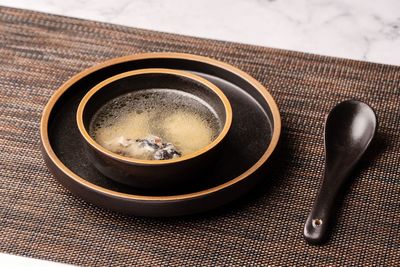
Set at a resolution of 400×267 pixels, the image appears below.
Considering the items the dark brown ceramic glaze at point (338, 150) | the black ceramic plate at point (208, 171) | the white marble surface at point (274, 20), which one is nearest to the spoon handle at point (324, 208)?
the dark brown ceramic glaze at point (338, 150)

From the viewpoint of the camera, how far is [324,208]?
1141 millimetres

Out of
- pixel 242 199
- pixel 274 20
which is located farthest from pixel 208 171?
pixel 274 20

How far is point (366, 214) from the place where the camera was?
1.16m

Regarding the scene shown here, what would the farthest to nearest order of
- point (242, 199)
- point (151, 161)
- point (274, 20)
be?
point (274, 20) < point (242, 199) < point (151, 161)

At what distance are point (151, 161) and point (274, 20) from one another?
0.82 meters

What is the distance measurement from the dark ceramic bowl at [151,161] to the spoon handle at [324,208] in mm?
180

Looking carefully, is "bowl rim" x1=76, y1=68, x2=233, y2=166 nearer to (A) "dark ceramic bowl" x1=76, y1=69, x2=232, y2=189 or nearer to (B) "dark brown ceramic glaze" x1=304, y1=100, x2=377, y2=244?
(A) "dark ceramic bowl" x1=76, y1=69, x2=232, y2=189

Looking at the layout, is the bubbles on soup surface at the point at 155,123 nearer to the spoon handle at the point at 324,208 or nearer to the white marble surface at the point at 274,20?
the spoon handle at the point at 324,208

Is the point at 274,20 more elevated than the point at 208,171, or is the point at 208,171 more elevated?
the point at 208,171

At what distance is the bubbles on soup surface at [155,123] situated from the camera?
1146mm

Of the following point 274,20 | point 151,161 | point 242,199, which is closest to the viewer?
point 151,161

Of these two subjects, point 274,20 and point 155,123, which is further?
point 274,20

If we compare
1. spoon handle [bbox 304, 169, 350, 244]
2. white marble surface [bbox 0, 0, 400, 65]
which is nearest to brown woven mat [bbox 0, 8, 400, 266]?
spoon handle [bbox 304, 169, 350, 244]

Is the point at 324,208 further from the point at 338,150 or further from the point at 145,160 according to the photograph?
the point at 145,160
